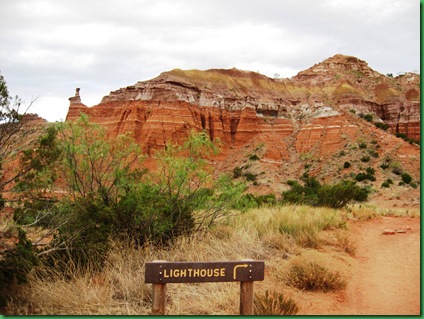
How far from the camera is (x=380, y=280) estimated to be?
8.76m

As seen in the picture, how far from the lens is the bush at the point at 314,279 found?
306 inches

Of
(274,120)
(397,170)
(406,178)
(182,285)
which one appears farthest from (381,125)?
(182,285)

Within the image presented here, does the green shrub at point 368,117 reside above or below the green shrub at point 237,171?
above

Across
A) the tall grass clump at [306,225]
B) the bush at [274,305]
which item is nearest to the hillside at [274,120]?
the tall grass clump at [306,225]

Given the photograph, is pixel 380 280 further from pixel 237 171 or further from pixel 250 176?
pixel 237 171

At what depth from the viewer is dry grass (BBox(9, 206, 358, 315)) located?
6309 millimetres

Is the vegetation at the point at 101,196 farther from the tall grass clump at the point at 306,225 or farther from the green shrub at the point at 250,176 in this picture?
the green shrub at the point at 250,176

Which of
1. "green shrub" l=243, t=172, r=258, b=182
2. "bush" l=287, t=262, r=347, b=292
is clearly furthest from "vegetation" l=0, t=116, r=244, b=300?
"green shrub" l=243, t=172, r=258, b=182

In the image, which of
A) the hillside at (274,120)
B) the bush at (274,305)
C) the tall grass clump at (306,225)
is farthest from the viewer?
the hillside at (274,120)

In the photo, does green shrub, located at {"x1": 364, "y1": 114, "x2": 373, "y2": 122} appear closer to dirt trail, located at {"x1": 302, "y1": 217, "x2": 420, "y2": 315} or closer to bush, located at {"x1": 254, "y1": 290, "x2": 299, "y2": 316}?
dirt trail, located at {"x1": 302, "y1": 217, "x2": 420, "y2": 315}

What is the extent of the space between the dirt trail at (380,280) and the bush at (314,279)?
0.70 ft

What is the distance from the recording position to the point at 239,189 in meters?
11.0

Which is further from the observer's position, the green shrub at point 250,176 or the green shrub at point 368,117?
the green shrub at point 368,117

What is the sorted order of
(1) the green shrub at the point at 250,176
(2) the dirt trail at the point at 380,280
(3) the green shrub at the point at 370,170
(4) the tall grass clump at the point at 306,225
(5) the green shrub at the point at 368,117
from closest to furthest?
(2) the dirt trail at the point at 380,280
(4) the tall grass clump at the point at 306,225
(3) the green shrub at the point at 370,170
(1) the green shrub at the point at 250,176
(5) the green shrub at the point at 368,117
